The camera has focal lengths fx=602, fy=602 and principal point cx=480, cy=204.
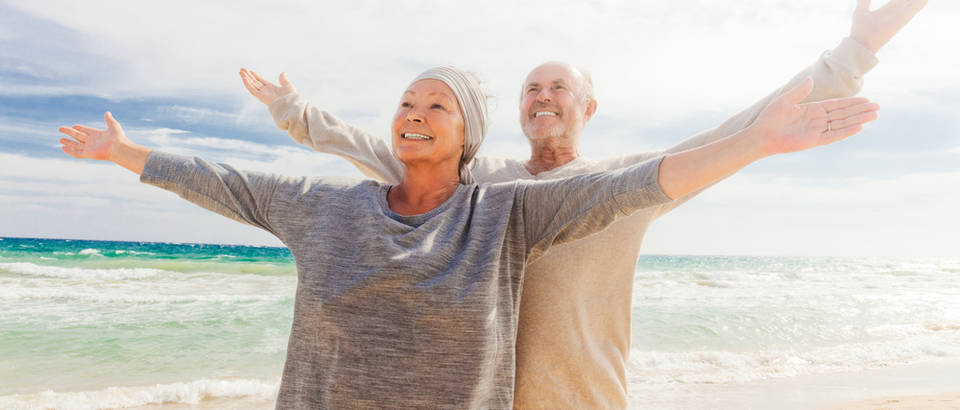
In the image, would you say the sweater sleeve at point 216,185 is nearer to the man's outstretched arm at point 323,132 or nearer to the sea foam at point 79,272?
the man's outstretched arm at point 323,132

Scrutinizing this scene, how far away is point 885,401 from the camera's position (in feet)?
18.1

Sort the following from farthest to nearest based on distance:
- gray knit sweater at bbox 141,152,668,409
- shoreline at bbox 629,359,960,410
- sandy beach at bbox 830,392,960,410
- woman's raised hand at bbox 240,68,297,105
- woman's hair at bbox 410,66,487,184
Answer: shoreline at bbox 629,359,960,410 < sandy beach at bbox 830,392,960,410 < woman's raised hand at bbox 240,68,297,105 < woman's hair at bbox 410,66,487,184 < gray knit sweater at bbox 141,152,668,409

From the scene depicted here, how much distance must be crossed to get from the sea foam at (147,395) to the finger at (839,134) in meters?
5.38

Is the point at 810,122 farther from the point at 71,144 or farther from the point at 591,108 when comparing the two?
the point at 71,144

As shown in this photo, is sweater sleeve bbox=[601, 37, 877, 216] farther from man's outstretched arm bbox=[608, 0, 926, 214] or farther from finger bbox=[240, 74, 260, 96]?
finger bbox=[240, 74, 260, 96]

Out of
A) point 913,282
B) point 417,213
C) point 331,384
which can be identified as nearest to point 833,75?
point 417,213

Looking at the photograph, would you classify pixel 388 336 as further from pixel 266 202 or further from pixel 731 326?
pixel 731 326

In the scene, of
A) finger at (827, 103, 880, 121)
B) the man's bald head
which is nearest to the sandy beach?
the man's bald head

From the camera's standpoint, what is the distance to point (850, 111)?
56.8 inches

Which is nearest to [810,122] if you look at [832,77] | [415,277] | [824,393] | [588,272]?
[832,77]

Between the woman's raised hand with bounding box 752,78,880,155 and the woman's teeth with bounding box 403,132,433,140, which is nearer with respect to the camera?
the woman's raised hand with bounding box 752,78,880,155

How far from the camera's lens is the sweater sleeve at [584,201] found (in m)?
Answer: 1.51

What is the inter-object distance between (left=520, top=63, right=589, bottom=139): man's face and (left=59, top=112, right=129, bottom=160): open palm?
155 centimetres

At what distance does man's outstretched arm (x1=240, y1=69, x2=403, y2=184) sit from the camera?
253 centimetres
